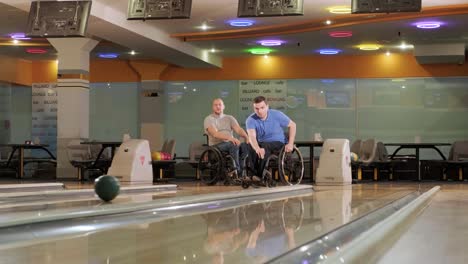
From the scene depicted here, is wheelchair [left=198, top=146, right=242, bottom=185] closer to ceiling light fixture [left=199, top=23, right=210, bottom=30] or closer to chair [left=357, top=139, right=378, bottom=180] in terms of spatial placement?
ceiling light fixture [left=199, top=23, right=210, bottom=30]

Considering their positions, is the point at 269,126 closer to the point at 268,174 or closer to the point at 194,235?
the point at 268,174

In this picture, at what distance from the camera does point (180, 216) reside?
15.7 ft

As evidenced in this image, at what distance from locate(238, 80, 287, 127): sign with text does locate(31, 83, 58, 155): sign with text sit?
5502 mm

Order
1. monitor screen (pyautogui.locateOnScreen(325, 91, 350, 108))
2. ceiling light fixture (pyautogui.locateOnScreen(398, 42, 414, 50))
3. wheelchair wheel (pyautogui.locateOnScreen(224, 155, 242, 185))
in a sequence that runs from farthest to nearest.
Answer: monitor screen (pyautogui.locateOnScreen(325, 91, 350, 108)) < ceiling light fixture (pyautogui.locateOnScreen(398, 42, 414, 50)) < wheelchair wheel (pyautogui.locateOnScreen(224, 155, 242, 185))

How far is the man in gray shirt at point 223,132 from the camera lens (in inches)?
385

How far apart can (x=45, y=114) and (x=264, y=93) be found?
255 inches

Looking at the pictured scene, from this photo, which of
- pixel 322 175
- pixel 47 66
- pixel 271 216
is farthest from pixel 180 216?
pixel 47 66

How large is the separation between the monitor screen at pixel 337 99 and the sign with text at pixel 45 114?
7.89 m

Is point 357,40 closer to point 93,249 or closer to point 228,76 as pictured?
point 228,76

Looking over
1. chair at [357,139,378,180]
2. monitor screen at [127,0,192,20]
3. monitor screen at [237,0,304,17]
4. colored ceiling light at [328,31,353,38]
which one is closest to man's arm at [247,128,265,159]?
monitor screen at [237,0,304,17]

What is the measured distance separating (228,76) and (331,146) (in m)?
6.84

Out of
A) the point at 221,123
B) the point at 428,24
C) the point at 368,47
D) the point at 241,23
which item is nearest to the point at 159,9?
the point at 221,123

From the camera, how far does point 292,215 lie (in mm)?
4902

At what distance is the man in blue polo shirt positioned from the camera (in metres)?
9.17
